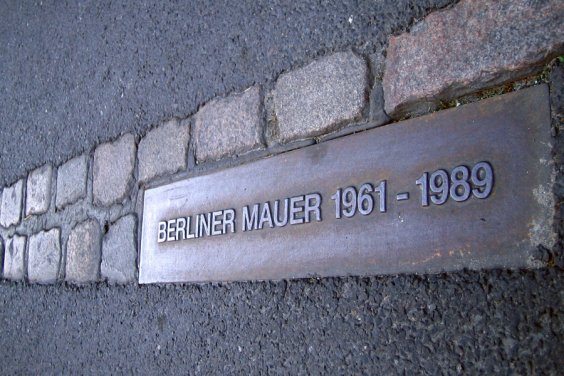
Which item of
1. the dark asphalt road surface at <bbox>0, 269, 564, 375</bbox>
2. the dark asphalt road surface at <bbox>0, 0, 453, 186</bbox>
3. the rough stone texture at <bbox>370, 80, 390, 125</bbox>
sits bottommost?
the dark asphalt road surface at <bbox>0, 269, 564, 375</bbox>

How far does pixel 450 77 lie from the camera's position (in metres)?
1.42

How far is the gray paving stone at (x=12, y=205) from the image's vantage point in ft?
10.5

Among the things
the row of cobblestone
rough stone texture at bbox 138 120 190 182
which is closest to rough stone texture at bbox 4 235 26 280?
the row of cobblestone

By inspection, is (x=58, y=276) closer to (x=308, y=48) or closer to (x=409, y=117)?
(x=308, y=48)

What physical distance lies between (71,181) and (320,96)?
1.56 metres

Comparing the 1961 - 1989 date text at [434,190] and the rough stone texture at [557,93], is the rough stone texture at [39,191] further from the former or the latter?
the rough stone texture at [557,93]

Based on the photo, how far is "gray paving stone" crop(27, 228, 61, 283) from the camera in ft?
8.99

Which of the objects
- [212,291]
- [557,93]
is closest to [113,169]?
[212,291]

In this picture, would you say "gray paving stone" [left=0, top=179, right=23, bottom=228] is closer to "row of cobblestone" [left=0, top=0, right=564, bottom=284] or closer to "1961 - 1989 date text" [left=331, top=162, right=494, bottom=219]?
"row of cobblestone" [left=0, top=0, right=564, bottom=284]

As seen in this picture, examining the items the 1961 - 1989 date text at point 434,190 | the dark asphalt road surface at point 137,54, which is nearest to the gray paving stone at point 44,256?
the dark asphalt road surface at point 137,54

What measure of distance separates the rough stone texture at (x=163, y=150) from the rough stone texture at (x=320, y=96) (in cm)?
51

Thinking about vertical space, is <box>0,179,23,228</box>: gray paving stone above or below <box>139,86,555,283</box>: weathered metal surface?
above

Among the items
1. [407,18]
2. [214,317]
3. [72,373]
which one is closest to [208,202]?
[214,317]

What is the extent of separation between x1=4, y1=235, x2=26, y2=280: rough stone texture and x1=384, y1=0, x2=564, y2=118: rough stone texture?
7.60 ft
